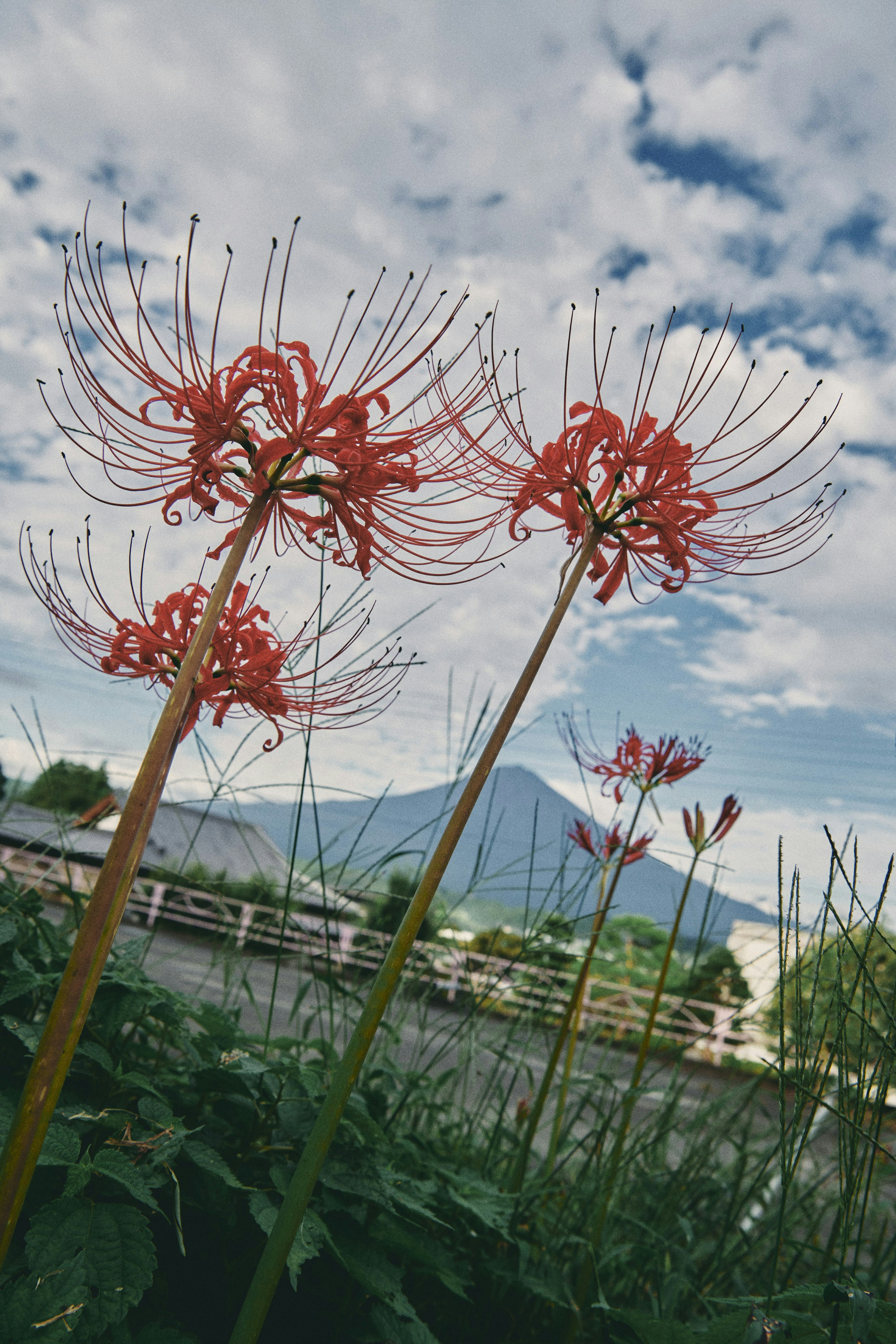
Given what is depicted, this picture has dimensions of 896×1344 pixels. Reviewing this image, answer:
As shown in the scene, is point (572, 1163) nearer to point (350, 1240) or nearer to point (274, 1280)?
point (350, 1240)

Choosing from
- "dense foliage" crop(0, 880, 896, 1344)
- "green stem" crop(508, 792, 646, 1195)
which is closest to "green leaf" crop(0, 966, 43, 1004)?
"dense foliage" crop(0, 880, 896, 1344)

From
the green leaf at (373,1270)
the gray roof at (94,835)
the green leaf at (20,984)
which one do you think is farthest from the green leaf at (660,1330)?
the green leaf at (20,984)

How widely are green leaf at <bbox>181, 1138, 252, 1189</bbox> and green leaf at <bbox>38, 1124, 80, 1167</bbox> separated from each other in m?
0.19

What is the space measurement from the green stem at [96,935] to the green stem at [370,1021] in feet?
1.21

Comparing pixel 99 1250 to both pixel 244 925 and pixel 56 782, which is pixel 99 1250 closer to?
pixel 244 925

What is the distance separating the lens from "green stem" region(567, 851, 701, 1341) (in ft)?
6.40

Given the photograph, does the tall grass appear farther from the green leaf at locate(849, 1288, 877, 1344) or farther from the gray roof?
the gray roof

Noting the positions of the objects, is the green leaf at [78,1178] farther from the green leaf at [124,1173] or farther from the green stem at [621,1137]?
the green stem at [621,1137]

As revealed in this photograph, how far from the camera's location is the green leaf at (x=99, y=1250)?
1132 millimetres

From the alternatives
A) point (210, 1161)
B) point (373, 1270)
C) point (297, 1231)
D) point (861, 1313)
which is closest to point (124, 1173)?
point (210, 1161)

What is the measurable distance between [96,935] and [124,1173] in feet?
1.38

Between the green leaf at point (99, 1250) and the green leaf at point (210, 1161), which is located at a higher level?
the green leaf at point (210, 1161)

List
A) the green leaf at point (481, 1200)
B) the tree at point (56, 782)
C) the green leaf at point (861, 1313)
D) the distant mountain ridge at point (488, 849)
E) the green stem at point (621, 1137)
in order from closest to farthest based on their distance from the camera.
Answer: the green leaf at point (861, 1313) → the green leaf at point (481, 1200) → the green stem at point (621, 1137) → the distant mountain ridge at point (488, 849) → the tree at point (56, 782)

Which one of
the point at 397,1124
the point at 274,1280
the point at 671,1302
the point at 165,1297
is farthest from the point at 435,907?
the point at 274,1280
